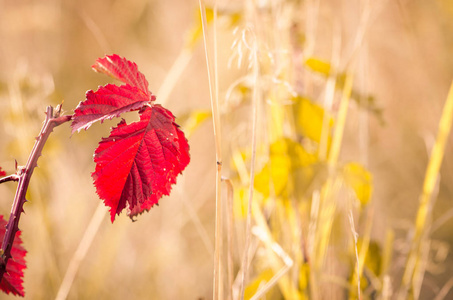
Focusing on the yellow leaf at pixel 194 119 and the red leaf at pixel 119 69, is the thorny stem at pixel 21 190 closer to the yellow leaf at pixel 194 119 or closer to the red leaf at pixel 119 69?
the red leaf at pixel 119 69

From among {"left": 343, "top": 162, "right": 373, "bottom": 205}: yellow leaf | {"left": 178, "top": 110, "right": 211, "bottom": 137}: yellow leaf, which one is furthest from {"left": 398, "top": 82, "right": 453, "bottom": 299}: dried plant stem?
{"left": 178, "top": 110, "right": 211, "bottom": 137}: yellow leaf

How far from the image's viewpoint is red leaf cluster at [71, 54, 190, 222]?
0.86ft

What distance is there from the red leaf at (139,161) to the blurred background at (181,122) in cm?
37

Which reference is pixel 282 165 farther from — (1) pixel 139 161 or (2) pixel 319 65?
(1) pixel 139 161

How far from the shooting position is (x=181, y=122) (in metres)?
0.60

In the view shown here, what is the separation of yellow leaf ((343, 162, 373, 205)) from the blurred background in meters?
0.18

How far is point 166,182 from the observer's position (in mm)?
281

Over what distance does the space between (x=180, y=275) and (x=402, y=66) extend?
2.94 ft

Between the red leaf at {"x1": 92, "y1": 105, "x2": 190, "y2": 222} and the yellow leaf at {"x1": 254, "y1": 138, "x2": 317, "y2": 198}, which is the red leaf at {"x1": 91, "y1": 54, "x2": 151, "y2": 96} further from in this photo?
the yellow leaf at {"x1": 254, "y1": 138, "x2": 317, "y2": 198}

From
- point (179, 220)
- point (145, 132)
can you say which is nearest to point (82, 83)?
point (179, 220)

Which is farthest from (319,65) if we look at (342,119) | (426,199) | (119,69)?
(119,69)

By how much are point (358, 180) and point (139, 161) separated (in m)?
0.31

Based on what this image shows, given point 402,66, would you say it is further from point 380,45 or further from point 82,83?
point 82,83

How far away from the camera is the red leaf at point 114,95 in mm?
253
